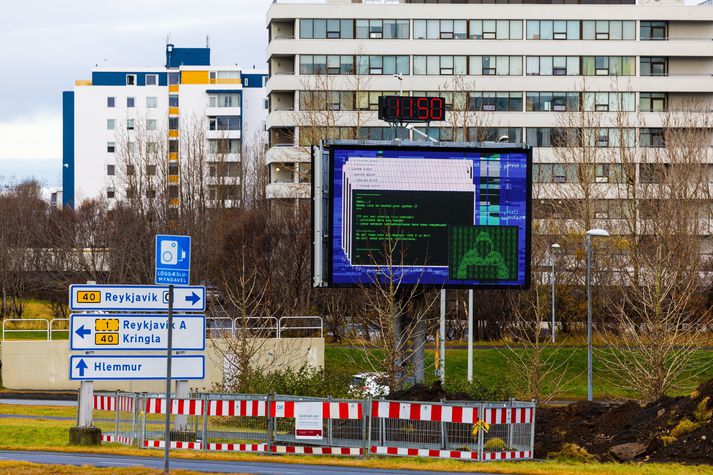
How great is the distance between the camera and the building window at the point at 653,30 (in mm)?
91375

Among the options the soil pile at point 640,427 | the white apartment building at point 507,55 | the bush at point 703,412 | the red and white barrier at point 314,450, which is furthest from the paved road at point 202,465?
the white apartment building at point 507,55

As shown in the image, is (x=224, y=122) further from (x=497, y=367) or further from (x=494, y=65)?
(x=497, y=367)

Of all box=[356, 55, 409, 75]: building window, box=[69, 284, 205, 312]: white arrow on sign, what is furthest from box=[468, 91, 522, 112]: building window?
box=[69, 284, 205, 312]: white arrow on sign

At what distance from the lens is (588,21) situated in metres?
91.1

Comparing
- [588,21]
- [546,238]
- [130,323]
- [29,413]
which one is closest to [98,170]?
[588,21]

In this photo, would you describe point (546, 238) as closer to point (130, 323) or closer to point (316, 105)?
point (316, 105)

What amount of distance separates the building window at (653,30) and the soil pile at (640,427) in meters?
63.5

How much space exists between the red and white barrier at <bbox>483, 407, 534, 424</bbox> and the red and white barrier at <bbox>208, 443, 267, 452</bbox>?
15.6 feet

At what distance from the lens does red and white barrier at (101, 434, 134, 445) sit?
95.5 feet

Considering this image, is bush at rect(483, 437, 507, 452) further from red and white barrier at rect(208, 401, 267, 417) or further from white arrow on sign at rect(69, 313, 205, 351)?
white arrow on sign at rect(69, 313, 205, 351)

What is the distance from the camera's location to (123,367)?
2770cm

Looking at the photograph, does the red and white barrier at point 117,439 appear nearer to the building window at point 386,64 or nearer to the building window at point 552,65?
the building window at point 386,64

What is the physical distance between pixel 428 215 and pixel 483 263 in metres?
1.98

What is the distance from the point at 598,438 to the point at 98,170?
11673 centimetres
